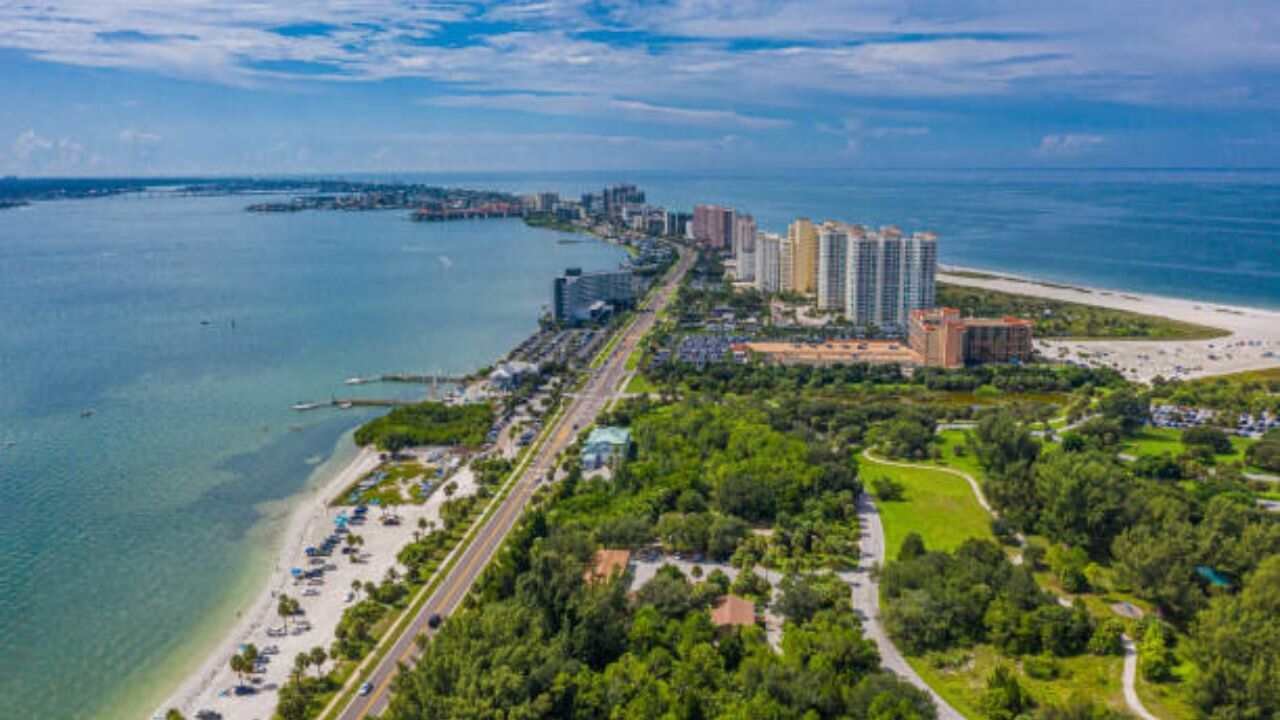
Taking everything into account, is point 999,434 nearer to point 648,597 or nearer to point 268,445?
point 648,597

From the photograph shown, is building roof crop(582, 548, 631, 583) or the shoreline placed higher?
building roof crop(582, 548, 631, 583)

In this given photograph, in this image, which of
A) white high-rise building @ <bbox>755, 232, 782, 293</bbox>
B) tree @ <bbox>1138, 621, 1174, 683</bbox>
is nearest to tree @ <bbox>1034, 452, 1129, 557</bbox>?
tree @ <bbox>1138, 621, 1174, 683</bbox>

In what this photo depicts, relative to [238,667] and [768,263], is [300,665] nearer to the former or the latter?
[238,667]

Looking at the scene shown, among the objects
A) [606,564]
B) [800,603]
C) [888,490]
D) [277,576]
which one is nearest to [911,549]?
[800,603]

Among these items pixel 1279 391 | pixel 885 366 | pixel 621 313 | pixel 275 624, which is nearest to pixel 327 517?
pixel 275 624

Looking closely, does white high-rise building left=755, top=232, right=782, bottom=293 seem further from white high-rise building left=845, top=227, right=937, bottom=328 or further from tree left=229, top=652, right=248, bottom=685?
tree left=229, top=652, right=248, bottom=685

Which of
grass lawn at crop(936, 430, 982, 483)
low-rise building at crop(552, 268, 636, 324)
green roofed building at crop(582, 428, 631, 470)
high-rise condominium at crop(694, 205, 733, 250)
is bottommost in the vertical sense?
grass lawn at crop(936, 430, 982, 483)

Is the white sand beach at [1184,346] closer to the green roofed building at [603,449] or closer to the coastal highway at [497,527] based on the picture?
the coastal highway at [497,527]

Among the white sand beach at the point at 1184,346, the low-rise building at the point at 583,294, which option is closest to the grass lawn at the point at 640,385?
the low-rise building at the point at 583,294
